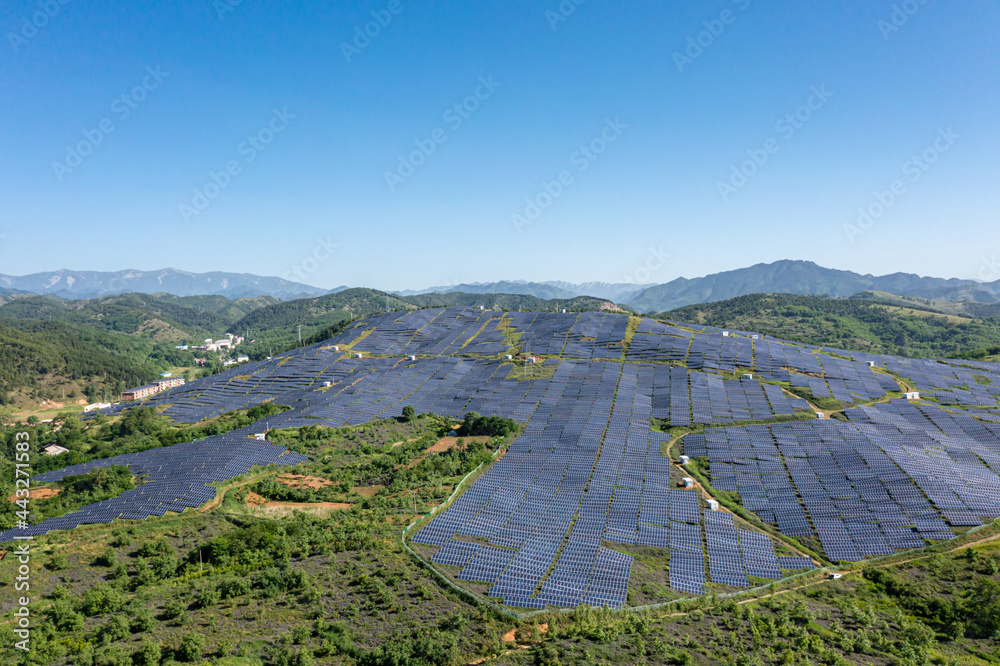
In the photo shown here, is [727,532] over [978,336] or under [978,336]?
under

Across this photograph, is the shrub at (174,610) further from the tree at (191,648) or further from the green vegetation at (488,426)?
the green vegetation at (488,426)

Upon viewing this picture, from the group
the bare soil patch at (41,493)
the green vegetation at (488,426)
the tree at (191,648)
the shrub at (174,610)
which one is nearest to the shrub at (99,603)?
the shrub at (174,610)

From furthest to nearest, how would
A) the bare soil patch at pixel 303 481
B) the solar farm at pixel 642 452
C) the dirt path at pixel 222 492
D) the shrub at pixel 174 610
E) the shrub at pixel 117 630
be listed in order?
the bare soil patch at pixel 303 481 → the dirt path at pixel 222 492 → the solar farm at pixel 642 452 → the shrub at pixel 174 610 → the shrub at pixel 117 630

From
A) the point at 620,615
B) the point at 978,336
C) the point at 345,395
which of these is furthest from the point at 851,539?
the point at 978,336

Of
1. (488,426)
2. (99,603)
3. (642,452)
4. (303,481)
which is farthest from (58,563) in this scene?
(642,452)

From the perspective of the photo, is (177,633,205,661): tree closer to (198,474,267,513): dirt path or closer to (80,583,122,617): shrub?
(80,583,122,617): shrub

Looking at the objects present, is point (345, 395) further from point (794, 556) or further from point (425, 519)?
point (794, 556)

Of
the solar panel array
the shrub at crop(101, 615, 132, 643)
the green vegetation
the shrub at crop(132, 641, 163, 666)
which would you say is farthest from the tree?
the green vegetation

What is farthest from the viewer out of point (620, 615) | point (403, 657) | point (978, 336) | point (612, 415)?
point (978, 336)
